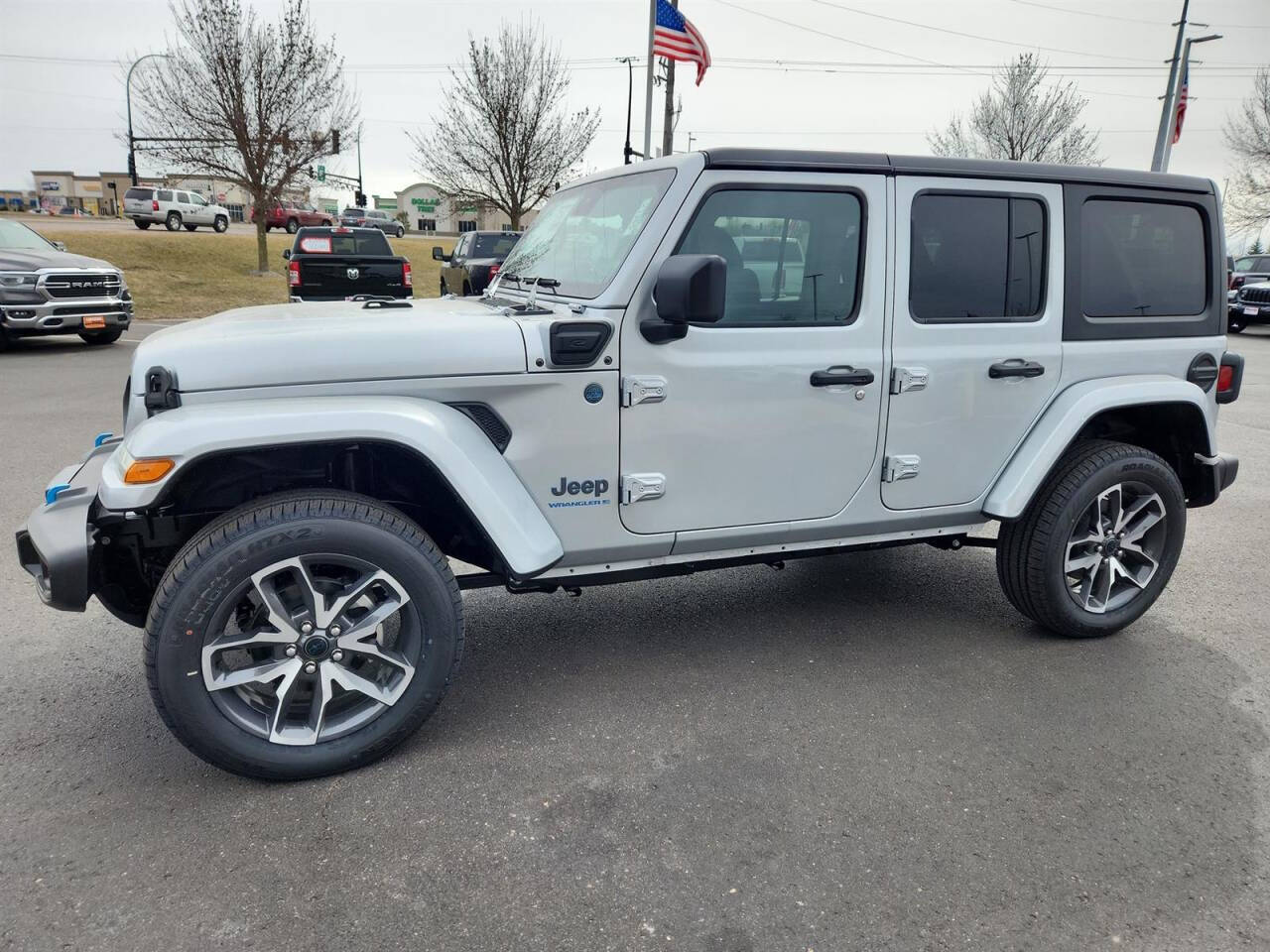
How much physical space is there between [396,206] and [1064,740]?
389 feet

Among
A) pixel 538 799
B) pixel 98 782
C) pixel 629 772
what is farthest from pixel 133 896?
pixel 629 772

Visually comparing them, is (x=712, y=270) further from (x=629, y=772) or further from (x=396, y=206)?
(x=396, y=206)

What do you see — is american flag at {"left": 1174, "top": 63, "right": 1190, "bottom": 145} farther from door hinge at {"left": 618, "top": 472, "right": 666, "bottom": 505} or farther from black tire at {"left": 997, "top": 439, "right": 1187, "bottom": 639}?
door hinge at {"left": 618, "top": 472, "right": 666, "bottom": 505}

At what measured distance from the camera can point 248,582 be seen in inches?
105

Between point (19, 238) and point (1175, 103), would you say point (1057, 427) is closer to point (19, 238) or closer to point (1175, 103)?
point (19, 238)

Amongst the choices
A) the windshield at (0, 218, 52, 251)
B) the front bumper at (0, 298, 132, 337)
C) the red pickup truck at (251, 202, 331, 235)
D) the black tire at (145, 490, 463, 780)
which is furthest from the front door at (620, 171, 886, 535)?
the red pickup truck at (251, 202, 331, 235)

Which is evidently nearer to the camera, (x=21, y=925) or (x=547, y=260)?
(x=21, y=925)

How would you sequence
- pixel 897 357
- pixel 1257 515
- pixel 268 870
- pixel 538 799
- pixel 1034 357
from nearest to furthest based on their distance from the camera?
pixel 268 870 < pixel 538 799 < pixel 897 357 < pixel 1034 357 < pixel 1257 515

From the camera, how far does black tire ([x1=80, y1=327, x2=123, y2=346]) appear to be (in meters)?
13.0

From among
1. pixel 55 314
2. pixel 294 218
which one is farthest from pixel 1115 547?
pixel 294 218

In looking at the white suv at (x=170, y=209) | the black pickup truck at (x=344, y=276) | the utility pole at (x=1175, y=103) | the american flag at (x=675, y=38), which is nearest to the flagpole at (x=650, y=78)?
the american flag at (x=675, y=38)

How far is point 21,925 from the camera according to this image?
7.21ft

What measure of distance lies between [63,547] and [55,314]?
11.5 meters

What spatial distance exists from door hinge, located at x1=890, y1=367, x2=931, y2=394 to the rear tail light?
5.48 ft
